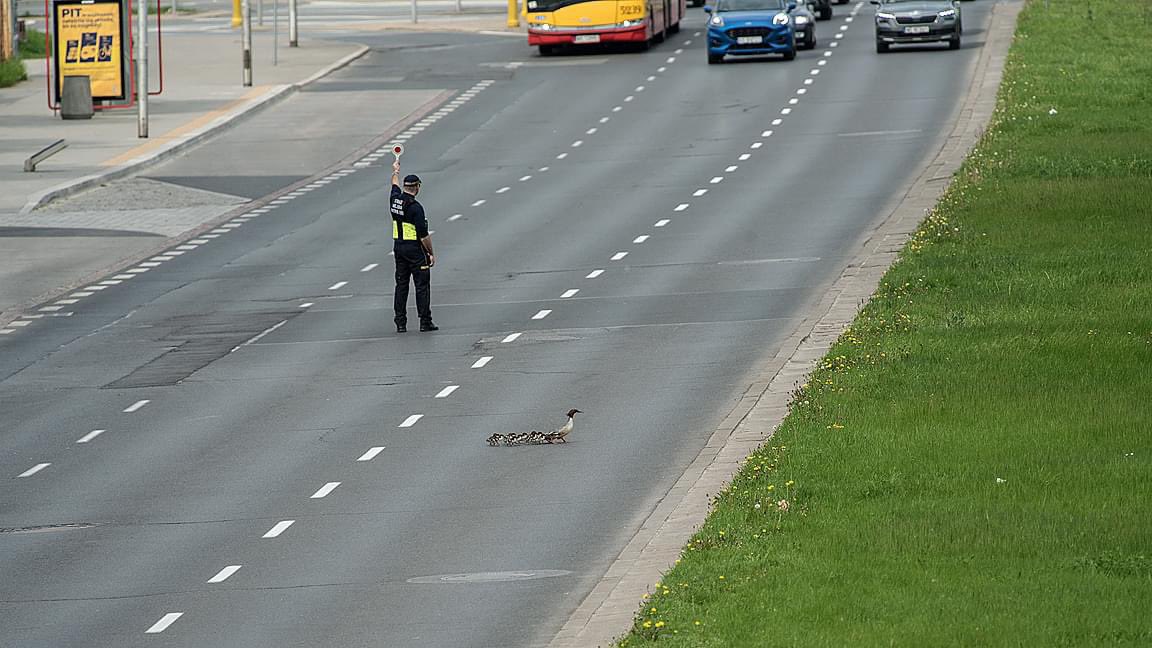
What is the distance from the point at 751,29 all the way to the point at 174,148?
15848mm

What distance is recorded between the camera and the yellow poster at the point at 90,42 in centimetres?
4812

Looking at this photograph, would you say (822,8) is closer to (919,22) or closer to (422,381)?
(919,22)

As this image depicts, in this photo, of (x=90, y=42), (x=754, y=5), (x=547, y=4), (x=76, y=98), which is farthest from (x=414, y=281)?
(x=547, y=4)

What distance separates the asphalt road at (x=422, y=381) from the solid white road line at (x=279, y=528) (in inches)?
1.7

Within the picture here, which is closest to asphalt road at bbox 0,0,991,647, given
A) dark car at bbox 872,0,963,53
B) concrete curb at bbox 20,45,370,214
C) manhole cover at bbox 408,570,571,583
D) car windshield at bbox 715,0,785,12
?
manhole cover at bbox 408,570,571,583

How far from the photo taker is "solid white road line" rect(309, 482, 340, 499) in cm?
1560

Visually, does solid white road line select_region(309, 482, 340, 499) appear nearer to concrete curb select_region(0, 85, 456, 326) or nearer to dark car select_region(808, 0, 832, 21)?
concrete curb select_region(0, 85, 456, 326)

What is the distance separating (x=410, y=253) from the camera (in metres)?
23.6

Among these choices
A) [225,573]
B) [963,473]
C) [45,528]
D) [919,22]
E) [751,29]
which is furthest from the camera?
→ [751,29]

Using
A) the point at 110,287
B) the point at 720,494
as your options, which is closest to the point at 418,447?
the point at 720,494

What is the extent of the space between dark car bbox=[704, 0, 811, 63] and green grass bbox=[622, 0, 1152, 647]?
80.4ft

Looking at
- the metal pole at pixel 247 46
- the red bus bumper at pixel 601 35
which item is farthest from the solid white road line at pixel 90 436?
the red bus bumper at pixel 601 35

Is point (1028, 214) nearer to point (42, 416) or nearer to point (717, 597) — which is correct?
point (42, 416)

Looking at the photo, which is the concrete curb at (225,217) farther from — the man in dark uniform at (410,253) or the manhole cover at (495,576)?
the manhole cover at (495,576)
